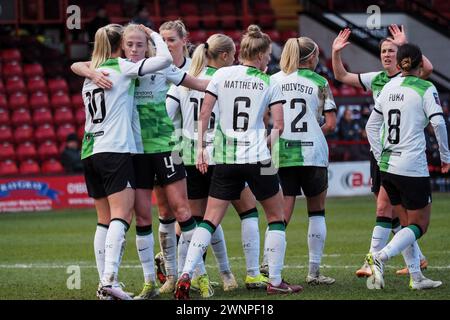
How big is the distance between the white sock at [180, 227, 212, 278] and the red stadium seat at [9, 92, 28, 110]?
1583cm

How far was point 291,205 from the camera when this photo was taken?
10375 millimetres

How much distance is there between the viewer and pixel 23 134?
23516 mm

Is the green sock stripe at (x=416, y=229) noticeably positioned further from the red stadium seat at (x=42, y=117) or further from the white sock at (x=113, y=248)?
the red stadium seat at (x=42, y=117)

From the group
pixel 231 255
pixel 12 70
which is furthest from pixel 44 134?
pixel 231 255

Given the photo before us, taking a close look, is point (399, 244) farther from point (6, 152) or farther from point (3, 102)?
point (3, 102)

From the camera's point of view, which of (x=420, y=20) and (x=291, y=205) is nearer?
(x=291, y=205)

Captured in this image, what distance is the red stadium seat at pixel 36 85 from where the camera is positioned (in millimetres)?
24766

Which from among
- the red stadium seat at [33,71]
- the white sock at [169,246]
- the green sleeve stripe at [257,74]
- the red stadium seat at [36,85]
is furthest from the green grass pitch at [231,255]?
the red stadium seat at [33,71]

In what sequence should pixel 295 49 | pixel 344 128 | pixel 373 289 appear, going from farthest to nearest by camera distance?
pixel 344 128 → pixel 295 49 → pixel 373 289

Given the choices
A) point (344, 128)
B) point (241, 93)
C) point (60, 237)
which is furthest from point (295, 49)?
point (344, 128)

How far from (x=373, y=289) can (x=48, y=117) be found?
51.5 ft

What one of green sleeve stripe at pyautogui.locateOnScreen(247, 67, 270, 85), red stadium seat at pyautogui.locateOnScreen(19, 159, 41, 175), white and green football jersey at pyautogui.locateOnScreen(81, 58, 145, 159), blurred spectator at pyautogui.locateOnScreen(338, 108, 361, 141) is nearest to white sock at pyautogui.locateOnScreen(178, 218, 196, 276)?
white and green football jersey at pyautogui.locateOnScreen(81, 58, 145, 159)

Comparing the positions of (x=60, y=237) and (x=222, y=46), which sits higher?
(x=222, y=46)
